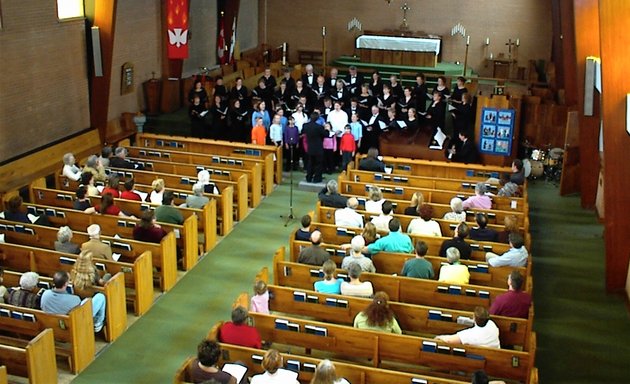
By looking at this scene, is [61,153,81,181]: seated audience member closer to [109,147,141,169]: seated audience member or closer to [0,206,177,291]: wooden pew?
[109,147,141,169]: seated audience member

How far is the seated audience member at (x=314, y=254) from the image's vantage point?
8797mm

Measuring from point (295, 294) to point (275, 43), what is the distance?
1773 cm

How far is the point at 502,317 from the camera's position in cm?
733

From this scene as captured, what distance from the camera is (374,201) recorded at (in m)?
10.4

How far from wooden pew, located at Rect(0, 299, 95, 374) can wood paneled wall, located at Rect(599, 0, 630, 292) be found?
6.60 metres

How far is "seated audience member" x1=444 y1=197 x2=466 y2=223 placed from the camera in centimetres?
1021

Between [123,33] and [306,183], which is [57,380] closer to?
[306,183]

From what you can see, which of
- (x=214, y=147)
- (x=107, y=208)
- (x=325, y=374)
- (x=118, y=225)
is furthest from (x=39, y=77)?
(x=325, y=374)

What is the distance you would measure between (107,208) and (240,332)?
395cm

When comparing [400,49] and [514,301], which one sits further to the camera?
[400,49]

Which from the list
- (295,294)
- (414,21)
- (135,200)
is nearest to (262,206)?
(135,200)

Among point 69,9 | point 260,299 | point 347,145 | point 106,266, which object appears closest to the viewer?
point 260,299

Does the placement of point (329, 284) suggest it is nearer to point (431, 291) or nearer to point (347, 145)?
point (431, 291)

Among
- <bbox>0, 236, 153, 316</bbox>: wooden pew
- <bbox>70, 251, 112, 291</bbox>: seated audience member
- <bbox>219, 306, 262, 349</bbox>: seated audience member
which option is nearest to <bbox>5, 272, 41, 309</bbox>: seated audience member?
<bbox>70, 251, 112, 291</bbox>: seated audience member
